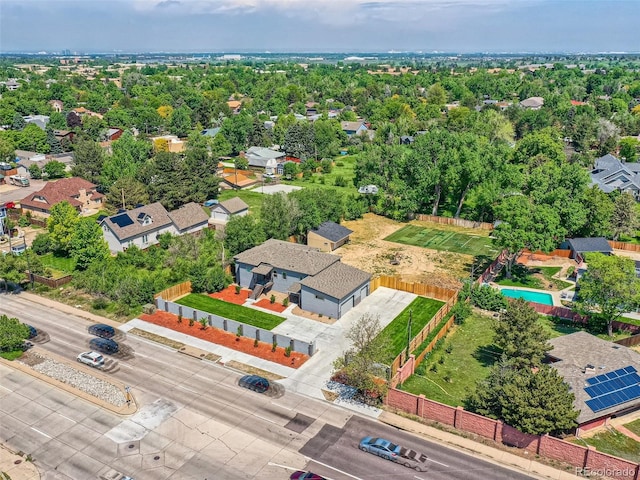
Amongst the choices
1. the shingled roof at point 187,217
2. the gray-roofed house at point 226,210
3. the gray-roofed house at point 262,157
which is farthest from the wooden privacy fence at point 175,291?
the gray-roofed house at point 262,157

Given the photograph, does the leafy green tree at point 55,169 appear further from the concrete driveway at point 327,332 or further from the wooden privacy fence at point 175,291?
the concrete driveway at point 327,332

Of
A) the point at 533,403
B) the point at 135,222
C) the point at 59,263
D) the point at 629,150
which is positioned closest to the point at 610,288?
the point at 533,403

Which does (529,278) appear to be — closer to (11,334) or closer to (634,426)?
(634,426)

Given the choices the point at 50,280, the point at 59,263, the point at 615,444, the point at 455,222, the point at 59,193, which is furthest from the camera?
the point at 59,193

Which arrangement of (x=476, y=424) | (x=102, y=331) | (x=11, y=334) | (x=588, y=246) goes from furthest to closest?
(x=588, y=246) < (x=102, y=331) < (x=11, y=334) < (x=476, y=424)

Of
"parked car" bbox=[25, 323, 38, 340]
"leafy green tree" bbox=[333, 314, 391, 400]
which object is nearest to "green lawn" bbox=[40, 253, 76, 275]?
"parked car" bbox=[25, 323, 38, 340]
